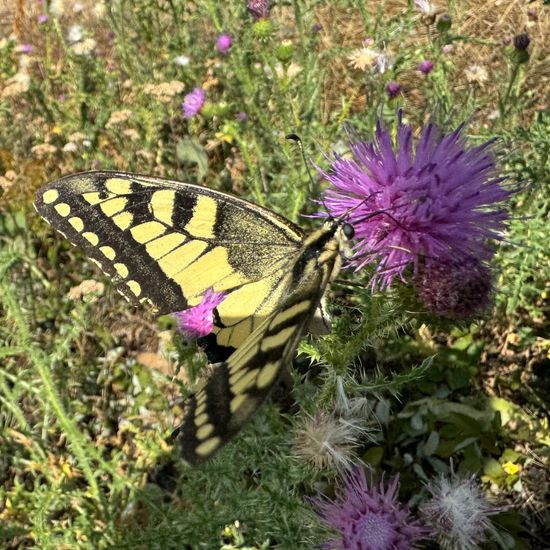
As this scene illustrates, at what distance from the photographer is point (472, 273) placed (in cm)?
161

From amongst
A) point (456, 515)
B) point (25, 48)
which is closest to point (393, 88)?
point (456, 515)

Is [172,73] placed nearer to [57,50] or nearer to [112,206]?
[57,50]

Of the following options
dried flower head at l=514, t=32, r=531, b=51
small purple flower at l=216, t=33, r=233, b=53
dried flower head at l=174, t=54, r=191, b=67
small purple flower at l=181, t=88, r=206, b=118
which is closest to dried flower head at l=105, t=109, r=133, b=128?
small purple flower at l=181, t=88, r=206, b=118

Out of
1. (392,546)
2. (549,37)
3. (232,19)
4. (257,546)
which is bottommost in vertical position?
(257,546)

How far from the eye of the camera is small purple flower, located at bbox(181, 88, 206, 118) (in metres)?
3.84

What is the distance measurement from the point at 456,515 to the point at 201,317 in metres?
1.05

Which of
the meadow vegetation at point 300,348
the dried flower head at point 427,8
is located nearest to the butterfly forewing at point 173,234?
the meadow vegetation at point 300,348

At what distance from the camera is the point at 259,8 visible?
313 cm

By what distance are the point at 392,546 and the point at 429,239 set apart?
89cm

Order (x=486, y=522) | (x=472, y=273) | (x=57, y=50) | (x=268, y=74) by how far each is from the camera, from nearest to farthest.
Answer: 1. (x=472, y=273)
2. (x=486, y=522)
3. (x=268, y=74)
4. (x=57, y=50)

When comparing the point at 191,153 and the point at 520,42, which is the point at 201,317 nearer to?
the point at 520,42

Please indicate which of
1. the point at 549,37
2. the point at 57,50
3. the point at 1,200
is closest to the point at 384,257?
the point at 1,200

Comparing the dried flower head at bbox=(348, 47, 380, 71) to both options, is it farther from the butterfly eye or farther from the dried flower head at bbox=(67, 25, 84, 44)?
the dried flower head at bbox=(67, 25, 84, 44)

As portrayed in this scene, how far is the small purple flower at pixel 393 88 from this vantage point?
10.2ft
